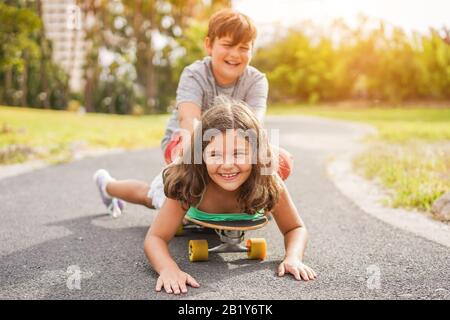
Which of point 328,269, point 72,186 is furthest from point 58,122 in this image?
point 328,269

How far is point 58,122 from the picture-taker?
13.7m

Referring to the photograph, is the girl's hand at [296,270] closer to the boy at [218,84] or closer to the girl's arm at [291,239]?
the girl's arm at [291,239]

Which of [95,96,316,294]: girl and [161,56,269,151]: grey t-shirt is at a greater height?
[161,56,269,151]: grey t-shirt

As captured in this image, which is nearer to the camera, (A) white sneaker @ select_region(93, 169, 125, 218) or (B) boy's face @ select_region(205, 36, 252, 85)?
(B) boy's face @ select_region(205, 36, 252, 85)

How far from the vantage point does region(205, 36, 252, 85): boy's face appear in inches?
133

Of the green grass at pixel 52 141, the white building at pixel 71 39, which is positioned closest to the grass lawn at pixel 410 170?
the green grass at pixel 52 141

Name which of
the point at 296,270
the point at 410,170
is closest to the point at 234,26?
the point at 296,270

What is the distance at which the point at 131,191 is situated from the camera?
12.5 feet

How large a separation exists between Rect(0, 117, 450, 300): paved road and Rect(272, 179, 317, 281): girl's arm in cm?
5

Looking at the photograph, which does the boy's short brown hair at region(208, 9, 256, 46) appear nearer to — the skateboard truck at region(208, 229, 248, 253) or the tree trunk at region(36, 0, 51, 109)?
the skateboard truck at region(208, 229, 248, 253)

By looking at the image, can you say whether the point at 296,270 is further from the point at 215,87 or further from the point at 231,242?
the point at 215,87

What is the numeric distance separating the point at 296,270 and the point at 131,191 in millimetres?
1592

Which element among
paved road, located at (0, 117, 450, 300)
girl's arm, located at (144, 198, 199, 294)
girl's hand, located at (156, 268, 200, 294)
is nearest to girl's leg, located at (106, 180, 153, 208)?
paved road, located at (0, 117, 450, 300)
